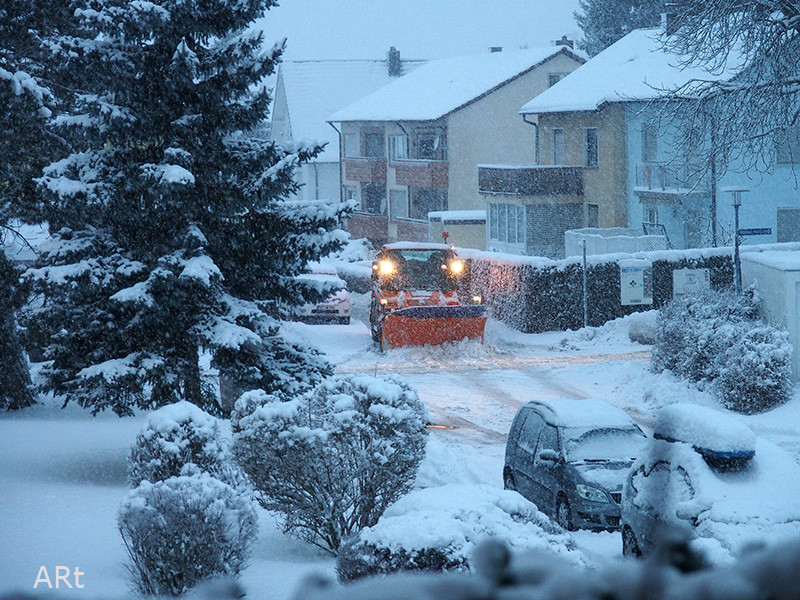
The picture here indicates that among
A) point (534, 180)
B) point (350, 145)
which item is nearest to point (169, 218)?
point (534, 180)

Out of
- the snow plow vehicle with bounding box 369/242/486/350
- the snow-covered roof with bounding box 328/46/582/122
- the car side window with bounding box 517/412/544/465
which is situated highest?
the snow-covered roof with bounding box 328/46/582/122

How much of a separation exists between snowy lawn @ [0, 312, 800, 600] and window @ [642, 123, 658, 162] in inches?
495

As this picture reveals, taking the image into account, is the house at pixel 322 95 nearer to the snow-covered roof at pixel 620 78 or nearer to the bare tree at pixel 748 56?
the snow-covered roof at pixel 620 78

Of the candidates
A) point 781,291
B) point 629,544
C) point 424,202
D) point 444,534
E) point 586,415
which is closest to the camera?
point 444,534

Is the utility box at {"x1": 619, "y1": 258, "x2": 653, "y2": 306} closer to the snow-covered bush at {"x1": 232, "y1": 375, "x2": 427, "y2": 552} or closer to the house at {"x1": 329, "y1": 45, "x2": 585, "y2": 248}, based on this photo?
the snow-covered bush at {"x1": 232, "y1": 375, "x2": 427, "y2": 552}

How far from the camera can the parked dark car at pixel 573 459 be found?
441 inches

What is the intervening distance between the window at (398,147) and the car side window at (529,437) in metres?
41.7

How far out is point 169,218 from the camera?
1382 centimetres

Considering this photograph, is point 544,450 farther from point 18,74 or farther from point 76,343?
point 18,74

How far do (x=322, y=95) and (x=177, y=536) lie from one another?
65.1 m

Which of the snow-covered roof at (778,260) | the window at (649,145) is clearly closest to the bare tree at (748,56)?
the snow-covered roof at (778,260)

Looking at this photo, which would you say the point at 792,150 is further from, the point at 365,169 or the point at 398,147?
the point at 365,169

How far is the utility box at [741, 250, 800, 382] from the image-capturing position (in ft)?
62.0

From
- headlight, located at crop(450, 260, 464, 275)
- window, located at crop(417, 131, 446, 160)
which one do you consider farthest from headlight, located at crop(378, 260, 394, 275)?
window, located at crop(417, 131, 446, 160)
